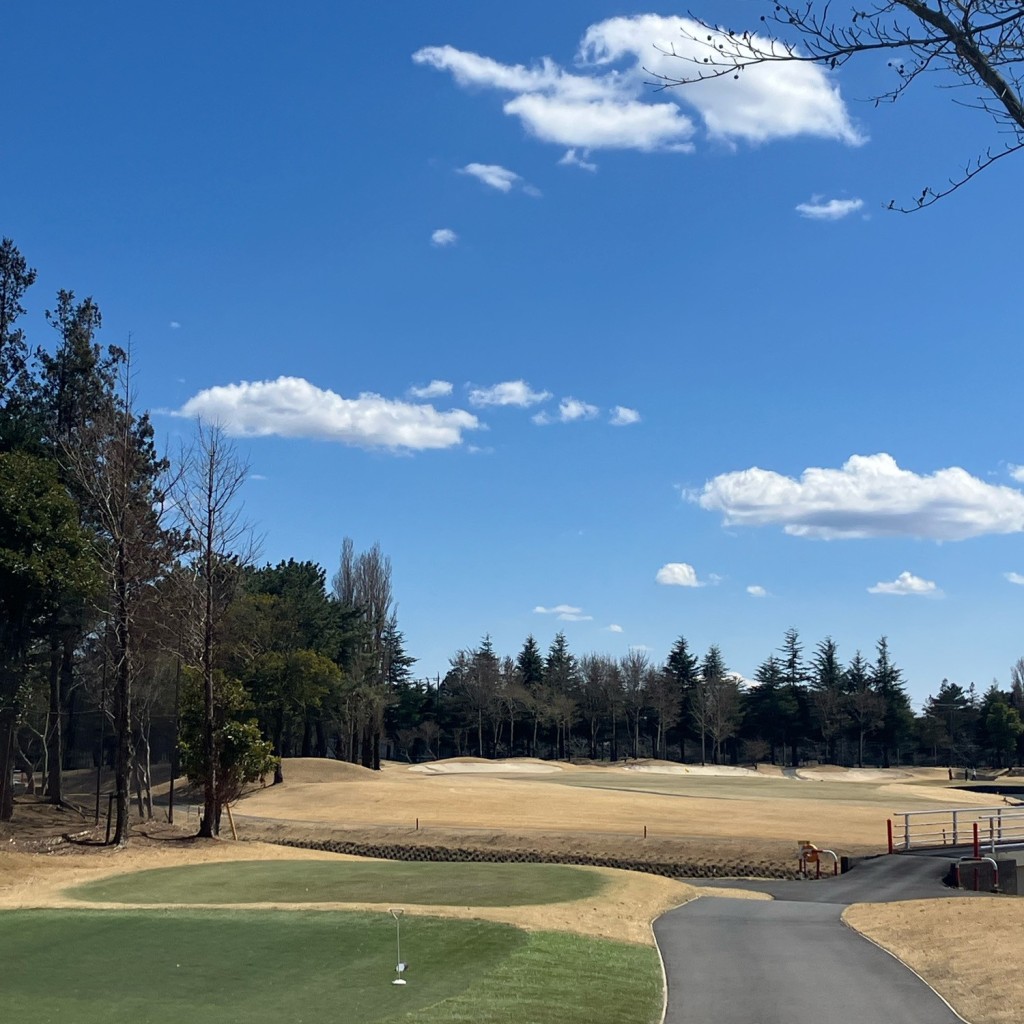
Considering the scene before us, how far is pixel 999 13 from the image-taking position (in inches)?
317

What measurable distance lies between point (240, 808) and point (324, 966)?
37657 millimetres

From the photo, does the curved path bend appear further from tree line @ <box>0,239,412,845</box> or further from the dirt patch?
tree line @ <box>0,239,412,845</box>

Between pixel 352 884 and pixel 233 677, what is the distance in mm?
33002

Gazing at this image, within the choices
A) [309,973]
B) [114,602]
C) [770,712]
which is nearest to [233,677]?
[114,602]

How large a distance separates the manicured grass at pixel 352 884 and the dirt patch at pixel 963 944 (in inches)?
235

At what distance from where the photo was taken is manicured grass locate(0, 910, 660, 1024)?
12875 mm

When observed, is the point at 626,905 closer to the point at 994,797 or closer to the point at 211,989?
the point at 211,989

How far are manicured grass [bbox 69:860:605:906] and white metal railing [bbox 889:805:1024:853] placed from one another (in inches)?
466

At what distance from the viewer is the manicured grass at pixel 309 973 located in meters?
12.9

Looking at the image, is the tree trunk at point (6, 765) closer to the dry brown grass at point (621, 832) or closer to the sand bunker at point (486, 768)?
the dry brown grass at point (621, 832)

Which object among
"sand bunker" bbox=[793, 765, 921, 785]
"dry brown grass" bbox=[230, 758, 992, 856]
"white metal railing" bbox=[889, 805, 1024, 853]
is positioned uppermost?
"white metal railing" bbox=[889, 805, 1024, 853]

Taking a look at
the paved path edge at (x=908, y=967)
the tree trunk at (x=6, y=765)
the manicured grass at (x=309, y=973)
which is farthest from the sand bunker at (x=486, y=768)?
the manicured grass at (x=309, y=973)

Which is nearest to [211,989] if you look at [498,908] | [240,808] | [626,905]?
[498,908]

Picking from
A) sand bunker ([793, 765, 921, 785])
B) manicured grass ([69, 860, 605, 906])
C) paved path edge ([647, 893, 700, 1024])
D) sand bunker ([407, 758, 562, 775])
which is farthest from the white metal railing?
sand bunker ([793, 765, 921, 785])
